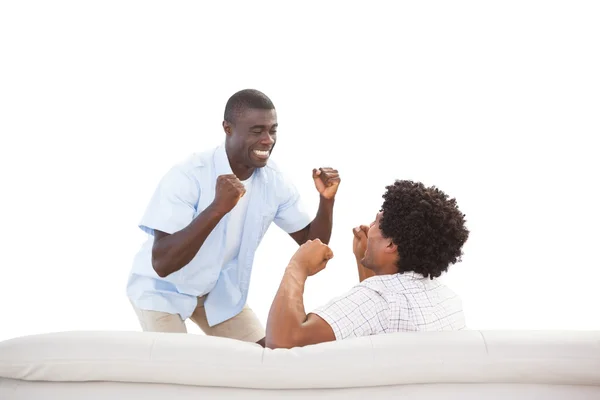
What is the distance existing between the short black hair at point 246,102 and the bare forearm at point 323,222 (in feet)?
1.29

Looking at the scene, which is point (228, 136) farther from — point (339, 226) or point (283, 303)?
point (339, 226)

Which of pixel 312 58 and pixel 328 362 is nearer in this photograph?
pixel 328 362

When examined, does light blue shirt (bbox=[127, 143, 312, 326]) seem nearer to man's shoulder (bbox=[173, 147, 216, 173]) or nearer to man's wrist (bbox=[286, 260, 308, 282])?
man's shoulder (bbox=[173, 147, 216, 173])

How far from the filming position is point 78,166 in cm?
408

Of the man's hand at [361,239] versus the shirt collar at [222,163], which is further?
the shirt collar at [222,163]

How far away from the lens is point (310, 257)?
7.25 ft

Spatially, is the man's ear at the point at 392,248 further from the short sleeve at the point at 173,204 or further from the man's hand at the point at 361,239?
the short sleeve at the point at 173,204

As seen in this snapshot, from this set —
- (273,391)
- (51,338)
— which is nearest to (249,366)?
(273,391)

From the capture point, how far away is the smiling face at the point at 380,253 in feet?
7.11

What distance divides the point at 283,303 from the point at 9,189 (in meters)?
2.51

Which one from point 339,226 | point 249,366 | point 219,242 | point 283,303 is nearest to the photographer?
point 249,366

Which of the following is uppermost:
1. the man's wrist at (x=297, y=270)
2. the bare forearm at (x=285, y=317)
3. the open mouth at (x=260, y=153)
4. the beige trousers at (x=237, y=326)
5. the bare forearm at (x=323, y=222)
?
the open mouth at (x=260, y=153)

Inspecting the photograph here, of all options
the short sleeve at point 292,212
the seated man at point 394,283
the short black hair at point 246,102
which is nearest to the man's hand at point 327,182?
the short sleeve at point 292,212

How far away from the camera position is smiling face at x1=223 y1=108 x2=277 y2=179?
2.73 meters
